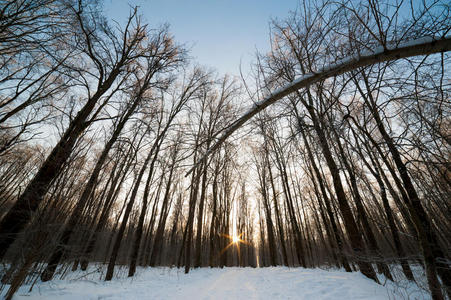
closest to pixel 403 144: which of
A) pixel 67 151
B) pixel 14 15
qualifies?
pixel 67 151

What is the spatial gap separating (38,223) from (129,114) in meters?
5.13

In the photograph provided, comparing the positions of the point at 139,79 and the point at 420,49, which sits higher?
the point at 139,79

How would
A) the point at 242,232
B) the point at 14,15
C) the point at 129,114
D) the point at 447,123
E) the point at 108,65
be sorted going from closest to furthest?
the point at 447,123 → the point at 14,15 → the point at 108,65 → the point at 129,114 → the point at 242,232

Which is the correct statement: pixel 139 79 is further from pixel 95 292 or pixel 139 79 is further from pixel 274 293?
pixel 274 293

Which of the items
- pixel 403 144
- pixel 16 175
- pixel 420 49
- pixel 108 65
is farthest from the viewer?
pixel 16 175

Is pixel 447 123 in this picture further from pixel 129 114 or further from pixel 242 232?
pixel 242 232

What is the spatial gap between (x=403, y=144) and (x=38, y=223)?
5734 mm

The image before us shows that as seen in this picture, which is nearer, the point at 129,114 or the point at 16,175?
the point at 129,114

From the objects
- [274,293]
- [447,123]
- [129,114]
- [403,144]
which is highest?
[129,114]

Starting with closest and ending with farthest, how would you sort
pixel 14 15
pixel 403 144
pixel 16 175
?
pixel 403 144, pixel 14 15, pixel 16 175

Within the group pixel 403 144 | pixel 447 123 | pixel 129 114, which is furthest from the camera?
pixel 129 114

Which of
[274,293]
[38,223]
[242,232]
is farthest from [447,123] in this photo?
[242,232]

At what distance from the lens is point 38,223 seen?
9.80 ft

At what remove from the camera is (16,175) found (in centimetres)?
1786
